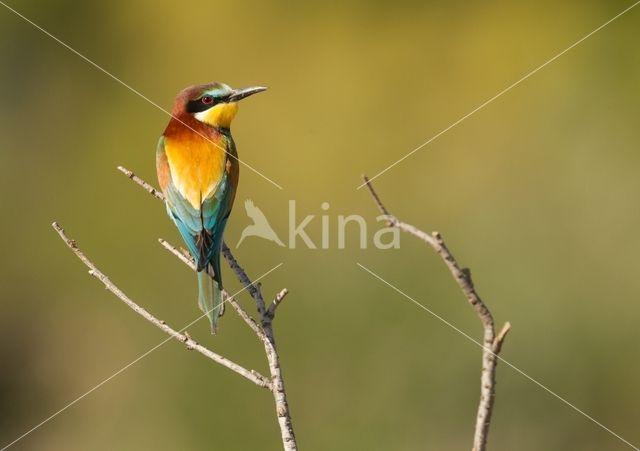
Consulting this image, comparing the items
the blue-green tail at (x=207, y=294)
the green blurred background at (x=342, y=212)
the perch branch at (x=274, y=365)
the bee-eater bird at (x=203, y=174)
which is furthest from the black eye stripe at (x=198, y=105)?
the green blurred background at (x=342, y=212)

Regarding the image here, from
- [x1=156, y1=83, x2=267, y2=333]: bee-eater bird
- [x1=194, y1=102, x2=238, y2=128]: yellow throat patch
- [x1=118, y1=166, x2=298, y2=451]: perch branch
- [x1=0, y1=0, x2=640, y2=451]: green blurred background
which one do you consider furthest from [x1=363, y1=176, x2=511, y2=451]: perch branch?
[x1=0, y1=0, x2=640, y2=451]: green blurred background

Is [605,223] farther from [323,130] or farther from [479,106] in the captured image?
[323,130]

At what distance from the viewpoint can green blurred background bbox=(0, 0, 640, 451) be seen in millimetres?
4730

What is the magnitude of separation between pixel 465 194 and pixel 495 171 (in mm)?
269

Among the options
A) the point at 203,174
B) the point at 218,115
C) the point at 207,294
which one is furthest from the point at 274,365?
the point at 218,115

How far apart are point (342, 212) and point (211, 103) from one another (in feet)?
8.22

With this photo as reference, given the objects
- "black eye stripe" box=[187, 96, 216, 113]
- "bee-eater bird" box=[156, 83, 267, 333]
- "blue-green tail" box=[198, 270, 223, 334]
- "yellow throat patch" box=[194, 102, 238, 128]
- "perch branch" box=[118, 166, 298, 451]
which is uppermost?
A: "black eye stripe" box=[187, 96, 216, 113]

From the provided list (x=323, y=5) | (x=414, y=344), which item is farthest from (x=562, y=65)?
(x=414, y=344)

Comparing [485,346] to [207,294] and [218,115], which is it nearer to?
[207,294]

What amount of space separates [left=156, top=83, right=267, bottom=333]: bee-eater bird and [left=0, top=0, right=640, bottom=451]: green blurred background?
1984 millimetres

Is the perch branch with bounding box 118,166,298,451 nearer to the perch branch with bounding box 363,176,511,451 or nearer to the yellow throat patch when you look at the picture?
the perch branch with bounding box 363,176,511,451

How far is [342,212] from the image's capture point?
5.38m

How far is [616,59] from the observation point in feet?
19.2

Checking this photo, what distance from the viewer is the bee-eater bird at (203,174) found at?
262 cm
